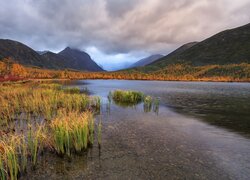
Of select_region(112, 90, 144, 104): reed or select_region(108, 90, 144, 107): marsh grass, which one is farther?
select_region(112, 90, 144, 104): reed

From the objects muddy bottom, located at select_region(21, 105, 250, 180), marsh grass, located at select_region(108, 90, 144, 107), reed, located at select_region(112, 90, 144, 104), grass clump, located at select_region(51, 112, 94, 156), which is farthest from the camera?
reed, located at select_region(112, 90, 144, 104)

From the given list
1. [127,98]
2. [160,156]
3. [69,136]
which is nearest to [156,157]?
[160,156]

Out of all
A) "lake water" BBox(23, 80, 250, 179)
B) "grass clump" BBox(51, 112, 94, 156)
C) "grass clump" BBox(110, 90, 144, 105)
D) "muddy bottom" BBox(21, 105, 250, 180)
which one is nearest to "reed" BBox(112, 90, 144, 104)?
"grass clump" BBox(110, 90, 144, 105)

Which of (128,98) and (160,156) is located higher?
(128,98)

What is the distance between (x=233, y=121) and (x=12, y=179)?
21628mm

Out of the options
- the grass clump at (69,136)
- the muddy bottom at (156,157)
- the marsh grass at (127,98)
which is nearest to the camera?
the muddy bottom at (156,157)

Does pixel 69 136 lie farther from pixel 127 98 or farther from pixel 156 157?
pixel 127 98

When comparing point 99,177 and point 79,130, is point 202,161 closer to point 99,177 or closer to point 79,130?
point 99,177

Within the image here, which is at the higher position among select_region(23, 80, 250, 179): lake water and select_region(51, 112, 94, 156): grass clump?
select_region(51, 112, 94, 156): grass clump

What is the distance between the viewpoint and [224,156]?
40.4 feet

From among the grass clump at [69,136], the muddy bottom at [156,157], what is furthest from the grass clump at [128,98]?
the grass clump at [69,136]

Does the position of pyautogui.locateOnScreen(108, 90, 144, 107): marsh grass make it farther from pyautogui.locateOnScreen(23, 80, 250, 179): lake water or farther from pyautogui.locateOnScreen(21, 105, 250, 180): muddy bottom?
pyautogui.locateOnScreen(21, 105, 250, 180): muddy bottom

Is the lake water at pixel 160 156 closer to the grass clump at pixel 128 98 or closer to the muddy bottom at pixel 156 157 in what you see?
the muddy bottom at pixel 156 157

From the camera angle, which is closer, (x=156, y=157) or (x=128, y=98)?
(x=156, y=157)
